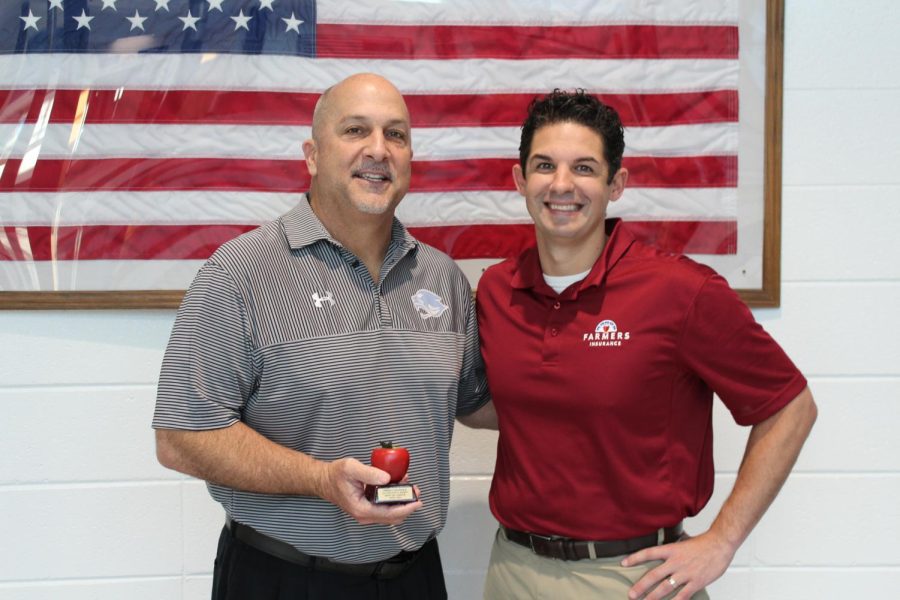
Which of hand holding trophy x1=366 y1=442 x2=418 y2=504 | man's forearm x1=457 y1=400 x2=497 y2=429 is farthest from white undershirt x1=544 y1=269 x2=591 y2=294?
hand holding trophy x1=366 y1=442 x2=418 y2=504

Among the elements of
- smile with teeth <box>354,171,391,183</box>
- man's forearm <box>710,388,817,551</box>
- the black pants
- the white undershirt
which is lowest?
the black pants

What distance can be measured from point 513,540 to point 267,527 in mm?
454

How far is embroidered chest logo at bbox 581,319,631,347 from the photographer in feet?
4.70

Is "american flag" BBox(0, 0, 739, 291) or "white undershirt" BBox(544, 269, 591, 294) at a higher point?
"american flag" BBox(0, 0, 739, 291)

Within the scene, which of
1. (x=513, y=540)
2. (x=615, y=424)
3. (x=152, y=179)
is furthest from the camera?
(x=152, y=179)

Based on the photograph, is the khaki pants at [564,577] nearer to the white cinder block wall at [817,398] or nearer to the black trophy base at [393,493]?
the black trophy base at [393,493]

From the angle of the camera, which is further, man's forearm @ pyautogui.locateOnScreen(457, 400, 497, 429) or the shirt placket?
man's forearm @ pyautogui.locateOnScreen(457, 400, 497, 429)

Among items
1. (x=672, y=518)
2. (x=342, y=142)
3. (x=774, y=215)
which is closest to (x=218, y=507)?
(x=342, y=142)

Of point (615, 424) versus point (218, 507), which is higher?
point (615, 424)

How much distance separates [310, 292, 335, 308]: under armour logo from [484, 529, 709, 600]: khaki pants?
0.57 m

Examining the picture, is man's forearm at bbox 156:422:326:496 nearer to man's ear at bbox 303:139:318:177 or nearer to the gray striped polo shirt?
the gray striped polo shirt

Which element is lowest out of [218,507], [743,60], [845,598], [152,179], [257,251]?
[845,598]

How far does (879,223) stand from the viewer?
203 centimetres

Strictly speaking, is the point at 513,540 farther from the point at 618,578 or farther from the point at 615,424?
the point at 615,424
